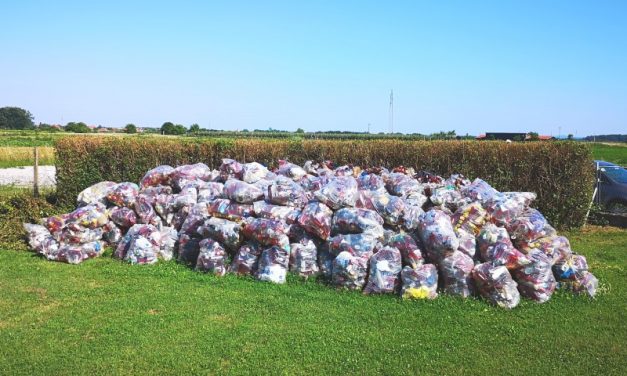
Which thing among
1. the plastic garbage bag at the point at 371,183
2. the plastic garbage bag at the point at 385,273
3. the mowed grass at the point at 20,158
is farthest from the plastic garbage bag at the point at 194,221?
the mowed grass at the point at 20,158

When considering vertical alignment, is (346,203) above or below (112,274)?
above

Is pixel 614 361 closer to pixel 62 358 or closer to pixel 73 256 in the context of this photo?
pixel 62 358

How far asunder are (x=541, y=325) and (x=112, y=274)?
5839mm

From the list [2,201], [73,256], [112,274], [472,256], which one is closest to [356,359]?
[472,256]

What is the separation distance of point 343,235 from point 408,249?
3.06 ft

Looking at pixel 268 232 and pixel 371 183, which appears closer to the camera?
pixel 268 232

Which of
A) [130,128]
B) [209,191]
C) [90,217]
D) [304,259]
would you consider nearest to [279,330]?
[304,259]

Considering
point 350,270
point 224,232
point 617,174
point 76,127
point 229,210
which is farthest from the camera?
point 76,127

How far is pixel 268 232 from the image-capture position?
23.4 feet

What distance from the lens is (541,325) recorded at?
566cm

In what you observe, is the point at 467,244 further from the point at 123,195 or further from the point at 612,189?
the point at 612,189

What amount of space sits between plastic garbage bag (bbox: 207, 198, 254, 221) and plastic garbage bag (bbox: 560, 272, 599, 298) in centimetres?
458

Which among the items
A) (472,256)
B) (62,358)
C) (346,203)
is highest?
(346,203)

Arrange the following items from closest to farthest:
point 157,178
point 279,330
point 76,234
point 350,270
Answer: point 279,330, point 350,270, point 76,234, point 157,178
